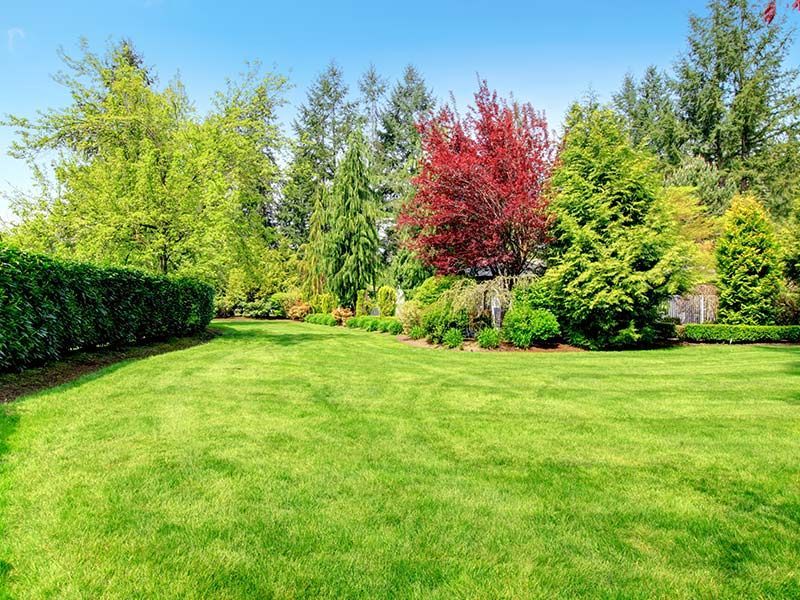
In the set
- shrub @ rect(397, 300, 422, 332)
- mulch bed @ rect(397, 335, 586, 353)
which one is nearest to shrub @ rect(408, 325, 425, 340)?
shrub @ rect(397, 300, 422, 332)

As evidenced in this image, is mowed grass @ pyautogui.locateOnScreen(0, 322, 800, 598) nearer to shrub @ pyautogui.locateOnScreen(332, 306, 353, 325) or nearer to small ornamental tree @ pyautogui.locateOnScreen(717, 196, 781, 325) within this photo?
small ornamental tree @ pyautogui.locateOnScreen(717, 196, 781, 325)

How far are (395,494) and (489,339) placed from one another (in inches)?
393

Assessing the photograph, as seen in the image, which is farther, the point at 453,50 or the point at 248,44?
the point at 248,44

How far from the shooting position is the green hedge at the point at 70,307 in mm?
6582

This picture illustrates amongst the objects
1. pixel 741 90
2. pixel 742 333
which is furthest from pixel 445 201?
pixel 741 90

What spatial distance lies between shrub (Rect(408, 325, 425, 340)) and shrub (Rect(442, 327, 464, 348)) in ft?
4.60

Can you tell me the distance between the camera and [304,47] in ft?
41.0

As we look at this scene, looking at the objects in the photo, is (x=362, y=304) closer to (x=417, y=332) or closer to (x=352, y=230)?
(x=352, y=230)

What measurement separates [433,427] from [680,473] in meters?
2.22

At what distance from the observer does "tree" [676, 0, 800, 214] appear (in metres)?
27.9

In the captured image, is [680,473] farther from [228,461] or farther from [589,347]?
[589,347]

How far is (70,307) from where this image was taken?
7.96m

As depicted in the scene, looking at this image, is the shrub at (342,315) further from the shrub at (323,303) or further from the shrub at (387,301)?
the shrub at (387,301)

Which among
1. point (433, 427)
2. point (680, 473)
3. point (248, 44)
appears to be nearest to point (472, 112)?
point (248, 44)
